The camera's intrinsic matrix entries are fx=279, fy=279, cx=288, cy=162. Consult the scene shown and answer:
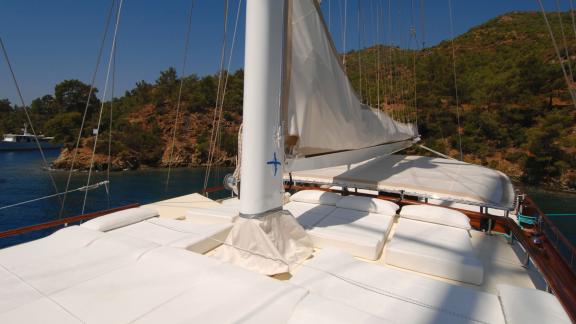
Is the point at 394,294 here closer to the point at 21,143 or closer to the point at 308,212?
the point at 308,212

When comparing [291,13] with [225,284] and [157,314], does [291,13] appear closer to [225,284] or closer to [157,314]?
[225,284]

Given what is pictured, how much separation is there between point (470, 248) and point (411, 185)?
1306 mm

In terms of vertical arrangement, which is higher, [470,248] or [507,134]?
[507,134]

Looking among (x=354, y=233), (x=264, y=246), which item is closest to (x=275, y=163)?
(x=264, y=246)

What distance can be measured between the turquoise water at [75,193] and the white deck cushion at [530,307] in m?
8.43

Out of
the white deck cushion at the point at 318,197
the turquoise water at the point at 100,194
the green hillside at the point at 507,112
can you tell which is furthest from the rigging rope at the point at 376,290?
the green hillside at the point at 507,112

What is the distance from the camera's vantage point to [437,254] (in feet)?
6.26

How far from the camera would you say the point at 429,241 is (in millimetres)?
2168

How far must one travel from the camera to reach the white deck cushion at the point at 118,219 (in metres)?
2.28

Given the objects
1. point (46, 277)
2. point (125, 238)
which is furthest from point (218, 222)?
point (46, 277)

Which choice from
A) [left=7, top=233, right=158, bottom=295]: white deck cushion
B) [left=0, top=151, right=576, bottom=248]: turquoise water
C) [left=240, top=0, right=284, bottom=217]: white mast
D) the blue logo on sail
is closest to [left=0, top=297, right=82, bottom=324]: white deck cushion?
[left=7, top=233, right=158, bottom=295]: white deck cushion

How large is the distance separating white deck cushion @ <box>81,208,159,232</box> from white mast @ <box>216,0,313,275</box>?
105 centimetres

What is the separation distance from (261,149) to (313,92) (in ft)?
2.49

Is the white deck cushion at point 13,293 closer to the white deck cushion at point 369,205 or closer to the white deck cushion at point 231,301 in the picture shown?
the white deck cushion at point 231,301
